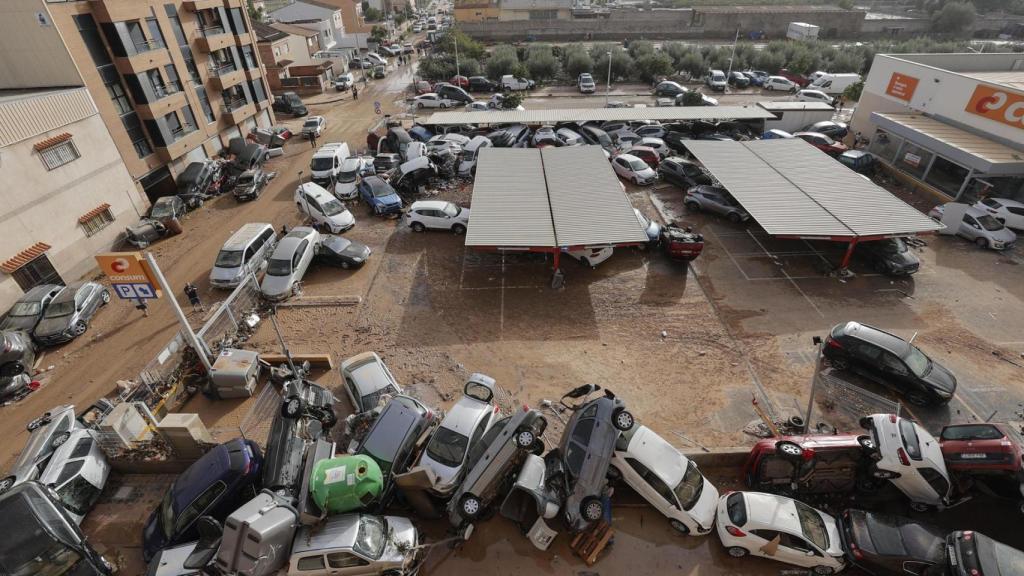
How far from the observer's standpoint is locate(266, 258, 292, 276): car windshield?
685 inches

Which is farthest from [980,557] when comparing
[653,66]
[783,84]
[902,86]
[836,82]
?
[653,66]

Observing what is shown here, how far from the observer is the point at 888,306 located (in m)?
16.0

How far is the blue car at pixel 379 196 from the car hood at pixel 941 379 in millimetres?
20204

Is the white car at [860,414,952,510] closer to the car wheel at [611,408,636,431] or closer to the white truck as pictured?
the car wheel at [611,408,636,431]

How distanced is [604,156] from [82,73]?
23.5 metres

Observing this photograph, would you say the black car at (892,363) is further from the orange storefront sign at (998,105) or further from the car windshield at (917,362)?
the orange storefront sign at (998,105)

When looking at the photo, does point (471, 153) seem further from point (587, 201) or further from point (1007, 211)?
point (1007, 211)

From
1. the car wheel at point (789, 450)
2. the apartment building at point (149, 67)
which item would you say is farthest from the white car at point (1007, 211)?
the apartment building at point (149, 67)

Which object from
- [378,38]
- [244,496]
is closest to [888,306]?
[244,496]

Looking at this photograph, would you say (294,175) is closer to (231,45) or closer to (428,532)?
(231,45)

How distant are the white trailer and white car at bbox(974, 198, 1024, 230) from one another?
41.4 ft

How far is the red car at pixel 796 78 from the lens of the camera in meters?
42.8

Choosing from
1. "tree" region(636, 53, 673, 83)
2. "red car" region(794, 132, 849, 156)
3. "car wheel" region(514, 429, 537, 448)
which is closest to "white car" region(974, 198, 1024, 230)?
"red car" region(794, 132, 849, 156)

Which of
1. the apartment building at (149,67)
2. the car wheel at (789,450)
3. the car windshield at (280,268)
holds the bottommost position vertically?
the car wheel at (789,450)
